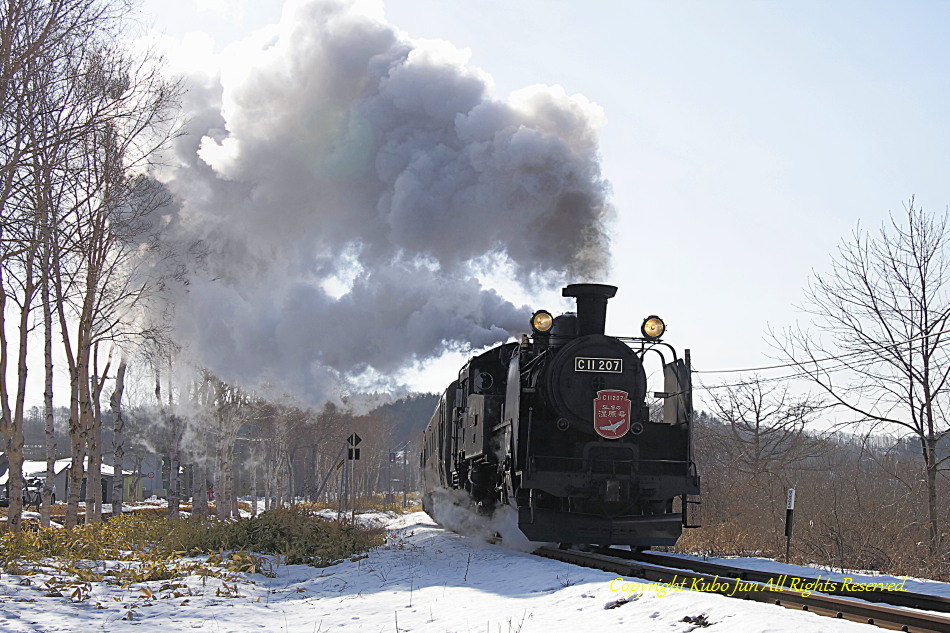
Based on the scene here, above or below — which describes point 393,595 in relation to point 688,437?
below

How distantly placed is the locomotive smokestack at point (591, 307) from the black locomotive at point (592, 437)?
0.05 ft

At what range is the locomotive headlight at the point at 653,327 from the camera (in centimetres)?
1132

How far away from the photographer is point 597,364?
11117mm

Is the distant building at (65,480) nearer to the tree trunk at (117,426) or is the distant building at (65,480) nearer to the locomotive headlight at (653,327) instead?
the tree trunk at (117,426)

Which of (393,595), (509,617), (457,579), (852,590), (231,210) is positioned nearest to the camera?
(509,617)

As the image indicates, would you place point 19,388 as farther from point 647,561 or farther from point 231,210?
point 647,561

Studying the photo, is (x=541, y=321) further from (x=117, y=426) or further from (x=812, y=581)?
(x=117, y=426)

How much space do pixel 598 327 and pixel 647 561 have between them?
3243mm

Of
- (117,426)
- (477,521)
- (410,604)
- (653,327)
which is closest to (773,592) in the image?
(410,604)

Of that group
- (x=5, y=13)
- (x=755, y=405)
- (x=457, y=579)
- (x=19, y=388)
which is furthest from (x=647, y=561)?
(x=755, y=405)

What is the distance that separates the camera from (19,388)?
1653cm

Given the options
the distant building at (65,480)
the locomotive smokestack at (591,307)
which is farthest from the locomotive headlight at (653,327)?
the distant building at (65,480)

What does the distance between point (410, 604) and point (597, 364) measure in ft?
14.0

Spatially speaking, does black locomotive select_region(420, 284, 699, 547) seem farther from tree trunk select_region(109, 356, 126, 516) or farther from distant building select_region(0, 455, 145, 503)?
distant building select_region(0, 455, 145, 503)
